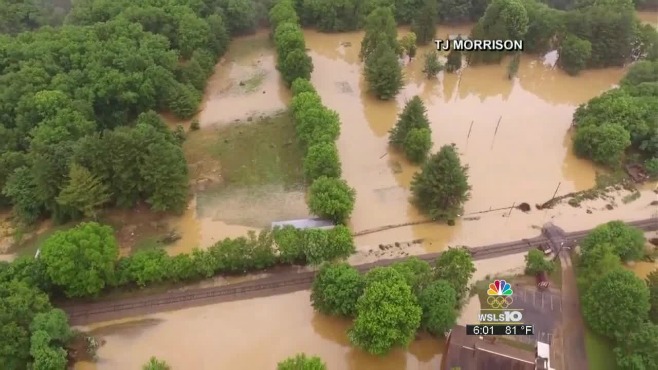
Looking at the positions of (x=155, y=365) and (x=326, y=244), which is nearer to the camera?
(x=155, y=365)

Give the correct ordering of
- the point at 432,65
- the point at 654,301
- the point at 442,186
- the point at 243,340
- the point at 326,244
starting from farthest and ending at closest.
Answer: the point at 432,65
the point at 442,186
the point at 326,244
the point at 243,340
the point at 654,301

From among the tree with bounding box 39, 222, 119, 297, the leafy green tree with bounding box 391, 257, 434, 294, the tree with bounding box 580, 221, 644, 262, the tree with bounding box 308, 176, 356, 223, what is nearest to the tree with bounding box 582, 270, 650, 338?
the tree with bounding box 580, 221, 644, 262

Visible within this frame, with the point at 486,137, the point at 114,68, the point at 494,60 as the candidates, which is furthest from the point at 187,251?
the point at 494,60

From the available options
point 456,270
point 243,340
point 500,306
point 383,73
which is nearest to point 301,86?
point 383,73

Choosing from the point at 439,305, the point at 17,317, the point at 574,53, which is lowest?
the point at 17,317

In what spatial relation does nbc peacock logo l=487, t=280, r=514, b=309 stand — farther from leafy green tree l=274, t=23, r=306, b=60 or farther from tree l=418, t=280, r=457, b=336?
leafy green tree l=274, t=23, r=306, b=60

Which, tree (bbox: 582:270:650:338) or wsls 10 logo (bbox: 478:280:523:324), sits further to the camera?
wsls 10 logo (bbox: 478:280:523:324)

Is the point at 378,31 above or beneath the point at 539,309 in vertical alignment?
above

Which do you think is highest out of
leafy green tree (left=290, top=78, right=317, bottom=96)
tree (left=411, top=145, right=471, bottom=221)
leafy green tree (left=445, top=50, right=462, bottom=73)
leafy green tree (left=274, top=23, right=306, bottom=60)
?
leafy green tree (left=445, top=50, right=462, bottom=73)

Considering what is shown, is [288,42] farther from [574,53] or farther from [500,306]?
[500,306]
